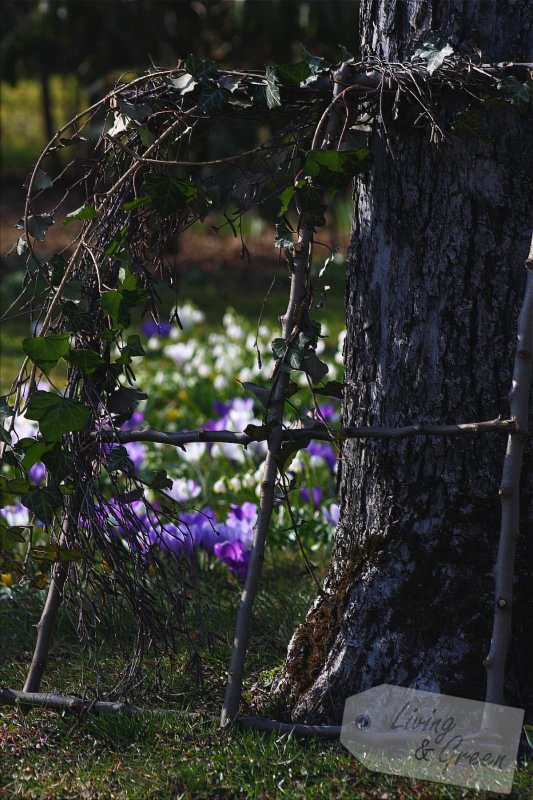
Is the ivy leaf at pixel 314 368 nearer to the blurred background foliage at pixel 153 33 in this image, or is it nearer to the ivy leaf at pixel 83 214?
the ivy leaf at pixel 83 214

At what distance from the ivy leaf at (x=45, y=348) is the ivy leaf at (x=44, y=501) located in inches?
10.4

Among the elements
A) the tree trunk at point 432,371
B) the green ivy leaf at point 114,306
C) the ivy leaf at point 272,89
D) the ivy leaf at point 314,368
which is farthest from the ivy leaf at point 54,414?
the ivy leaf at point 272,89

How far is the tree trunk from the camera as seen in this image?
190cm

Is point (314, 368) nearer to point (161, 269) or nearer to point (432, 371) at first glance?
point (432, 371)

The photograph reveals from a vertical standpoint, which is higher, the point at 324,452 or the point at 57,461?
the point at 324,452

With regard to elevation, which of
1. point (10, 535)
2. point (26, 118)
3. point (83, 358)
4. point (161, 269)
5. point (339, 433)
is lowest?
point (10, 535)

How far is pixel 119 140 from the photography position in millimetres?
2100

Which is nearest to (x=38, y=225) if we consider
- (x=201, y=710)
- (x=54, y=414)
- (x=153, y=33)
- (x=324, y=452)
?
(x=54, y=414)

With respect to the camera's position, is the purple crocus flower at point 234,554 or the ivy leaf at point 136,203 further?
the purple crocus flower at point 234,554

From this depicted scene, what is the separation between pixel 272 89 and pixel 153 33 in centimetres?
899

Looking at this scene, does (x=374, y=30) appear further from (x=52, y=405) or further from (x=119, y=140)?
(x=52, y=405)

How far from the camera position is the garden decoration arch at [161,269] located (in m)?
1.83

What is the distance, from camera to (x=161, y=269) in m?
2.13

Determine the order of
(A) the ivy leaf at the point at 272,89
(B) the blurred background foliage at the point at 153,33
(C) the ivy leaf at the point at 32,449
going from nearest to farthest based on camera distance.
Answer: (A) the ivy leaf at the point at 272,89 < (C) the ivy leaf at the point at 32,449 < (B) the blurred background foliage at the point at 153,33
